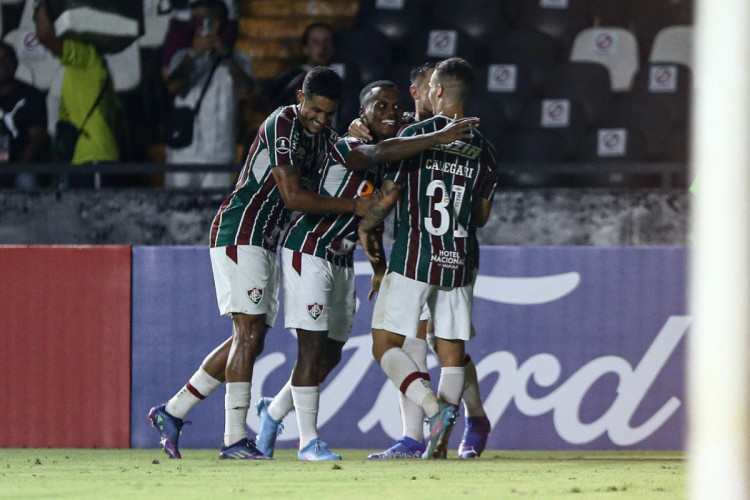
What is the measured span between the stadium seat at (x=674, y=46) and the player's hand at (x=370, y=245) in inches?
189

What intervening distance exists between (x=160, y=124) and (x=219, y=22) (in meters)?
0.91

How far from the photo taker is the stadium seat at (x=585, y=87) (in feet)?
31.6

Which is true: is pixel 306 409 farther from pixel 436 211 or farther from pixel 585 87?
pixel 585 87

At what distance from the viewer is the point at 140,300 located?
283 inches

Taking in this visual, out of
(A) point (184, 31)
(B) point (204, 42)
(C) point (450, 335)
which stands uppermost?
(A) point (184, 31)

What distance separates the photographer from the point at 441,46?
32.2ft

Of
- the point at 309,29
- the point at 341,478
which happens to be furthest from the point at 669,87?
the point at 341,478

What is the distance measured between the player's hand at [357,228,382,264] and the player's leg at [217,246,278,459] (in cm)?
43

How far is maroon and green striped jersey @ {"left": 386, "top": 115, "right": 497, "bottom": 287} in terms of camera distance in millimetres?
5672

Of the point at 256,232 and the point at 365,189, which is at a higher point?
the point at 365,189

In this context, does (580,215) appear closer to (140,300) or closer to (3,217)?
(140,300)

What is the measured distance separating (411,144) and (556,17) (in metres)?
4.91

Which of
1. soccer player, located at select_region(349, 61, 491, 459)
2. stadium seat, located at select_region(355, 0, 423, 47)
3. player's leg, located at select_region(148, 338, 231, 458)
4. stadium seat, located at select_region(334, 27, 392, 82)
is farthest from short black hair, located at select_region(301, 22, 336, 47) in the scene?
player's leg, located at select_region(148, 338, 231, 458)

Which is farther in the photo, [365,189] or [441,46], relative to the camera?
[441,46]
